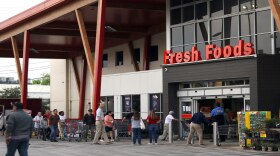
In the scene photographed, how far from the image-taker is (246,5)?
28250mm

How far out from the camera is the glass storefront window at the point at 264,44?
2712cm

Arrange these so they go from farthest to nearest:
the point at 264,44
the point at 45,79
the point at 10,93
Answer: the point at 45,79 → the point at 10,93 → the point at 264,44

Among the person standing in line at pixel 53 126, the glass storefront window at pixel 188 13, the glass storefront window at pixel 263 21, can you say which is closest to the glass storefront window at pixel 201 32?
the glass storefront window at pixel 188 13

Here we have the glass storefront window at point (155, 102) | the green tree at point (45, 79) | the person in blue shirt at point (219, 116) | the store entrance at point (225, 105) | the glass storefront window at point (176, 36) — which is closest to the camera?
the person in blue shirt at point (219, 116)

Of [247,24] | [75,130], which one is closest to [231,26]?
[247,24]

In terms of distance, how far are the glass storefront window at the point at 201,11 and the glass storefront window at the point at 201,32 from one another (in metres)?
0.39

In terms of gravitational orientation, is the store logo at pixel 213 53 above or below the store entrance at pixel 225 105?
above

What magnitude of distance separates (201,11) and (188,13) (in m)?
1.03

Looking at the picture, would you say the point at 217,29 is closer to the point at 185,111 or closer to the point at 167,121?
the point at 185,111

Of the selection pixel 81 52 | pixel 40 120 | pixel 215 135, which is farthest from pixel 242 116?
pixel 81 52

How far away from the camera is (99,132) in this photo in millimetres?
26422

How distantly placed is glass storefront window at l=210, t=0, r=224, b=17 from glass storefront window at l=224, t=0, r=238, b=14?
12.5 inches

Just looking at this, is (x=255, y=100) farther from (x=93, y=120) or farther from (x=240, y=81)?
→ (x=93, y=120)

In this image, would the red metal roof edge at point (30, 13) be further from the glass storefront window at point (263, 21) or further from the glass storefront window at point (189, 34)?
the glass storefront window at point (263, 21)
